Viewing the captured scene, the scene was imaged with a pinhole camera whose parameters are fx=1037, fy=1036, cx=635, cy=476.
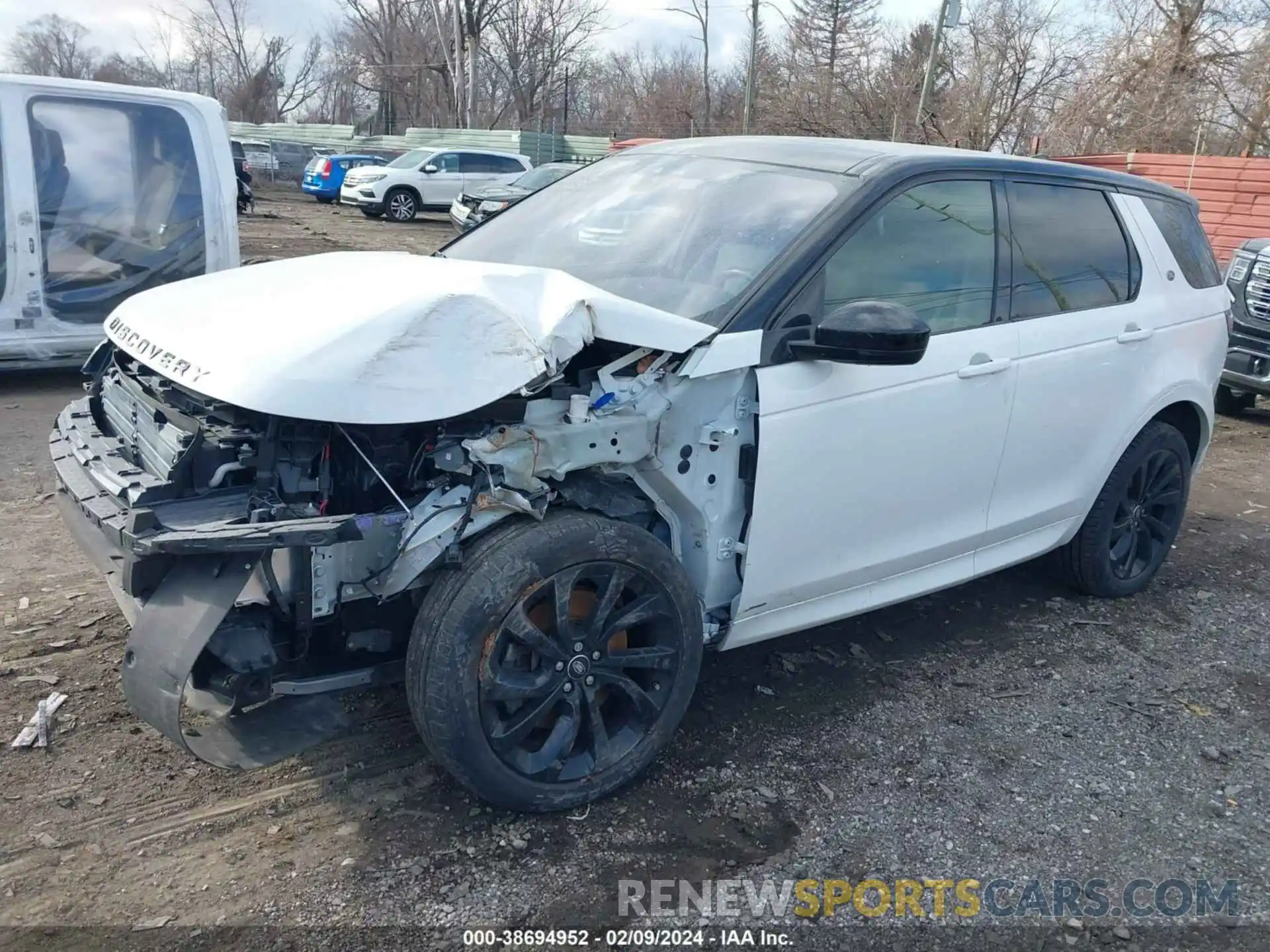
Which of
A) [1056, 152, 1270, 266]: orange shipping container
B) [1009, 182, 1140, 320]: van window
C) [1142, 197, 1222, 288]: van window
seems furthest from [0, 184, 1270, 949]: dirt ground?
[1056, 152, 1270, 266]: orange shipping container

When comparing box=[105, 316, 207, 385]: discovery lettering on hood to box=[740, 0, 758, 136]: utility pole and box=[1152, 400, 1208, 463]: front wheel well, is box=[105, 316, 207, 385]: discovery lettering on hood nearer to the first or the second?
box=[1152, 400, 1208, 463]: front wheel well

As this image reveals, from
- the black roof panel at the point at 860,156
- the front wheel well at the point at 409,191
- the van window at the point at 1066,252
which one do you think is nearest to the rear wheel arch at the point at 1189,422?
the van window at the point at 1066,252

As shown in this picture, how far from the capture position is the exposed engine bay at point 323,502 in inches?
97.0

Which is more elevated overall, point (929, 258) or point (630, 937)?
point (929, 258)

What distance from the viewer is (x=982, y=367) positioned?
3596 millimetres

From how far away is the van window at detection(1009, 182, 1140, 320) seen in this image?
3.89 m

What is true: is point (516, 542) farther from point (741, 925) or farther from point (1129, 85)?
point (1129, 85)

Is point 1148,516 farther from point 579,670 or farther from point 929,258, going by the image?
point 579,670

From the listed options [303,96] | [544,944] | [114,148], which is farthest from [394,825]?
[303,96]

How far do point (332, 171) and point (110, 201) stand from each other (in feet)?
71.5

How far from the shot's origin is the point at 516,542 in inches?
107

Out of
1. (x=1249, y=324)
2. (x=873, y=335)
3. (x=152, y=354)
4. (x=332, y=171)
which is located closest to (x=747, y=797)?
(x=873, y=335)

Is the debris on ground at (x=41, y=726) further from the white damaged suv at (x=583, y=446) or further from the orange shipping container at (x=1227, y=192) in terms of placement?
the orange shipping container at (x=1227, y=192)

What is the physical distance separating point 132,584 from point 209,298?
102cm
